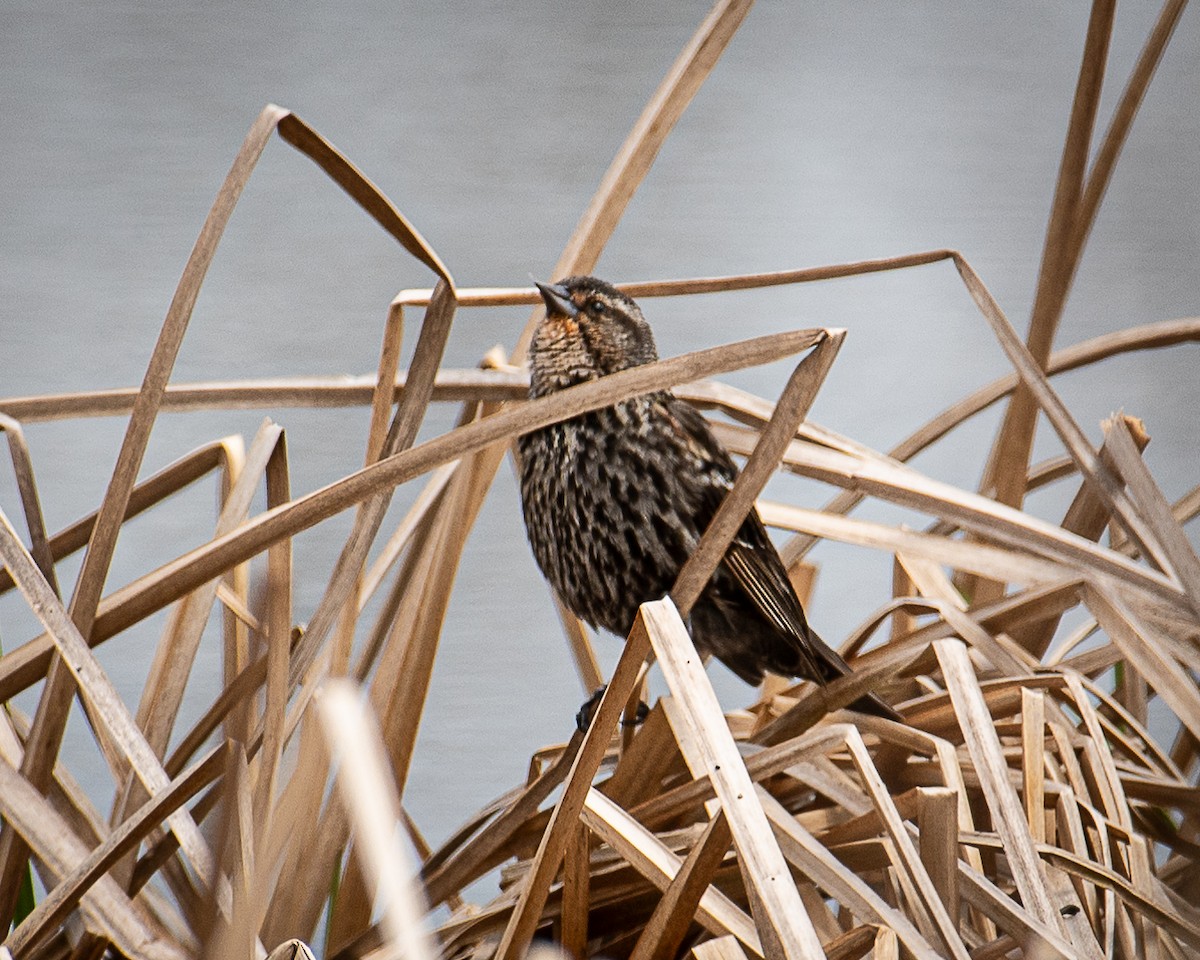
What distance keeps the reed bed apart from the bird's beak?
0.5 inches

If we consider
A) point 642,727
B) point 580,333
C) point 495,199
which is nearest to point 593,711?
point 642,727

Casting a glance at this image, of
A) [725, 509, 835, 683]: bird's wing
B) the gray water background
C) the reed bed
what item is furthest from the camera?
the gray water background

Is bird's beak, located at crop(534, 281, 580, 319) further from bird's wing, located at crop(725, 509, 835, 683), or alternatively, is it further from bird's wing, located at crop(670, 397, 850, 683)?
bird's wing, located at crop(725, 509, 835, 683)

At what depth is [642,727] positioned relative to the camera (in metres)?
0.71

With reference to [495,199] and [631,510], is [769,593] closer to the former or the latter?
[631,510]

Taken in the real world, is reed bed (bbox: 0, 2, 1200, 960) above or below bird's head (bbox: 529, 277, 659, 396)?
below

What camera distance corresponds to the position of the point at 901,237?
1.32 metres

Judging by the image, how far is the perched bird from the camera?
2.64 feet

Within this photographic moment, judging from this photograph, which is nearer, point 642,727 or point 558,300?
point 642,727

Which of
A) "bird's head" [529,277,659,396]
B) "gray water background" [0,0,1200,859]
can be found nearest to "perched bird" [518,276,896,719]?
"bird's head" [529,277,659,396]

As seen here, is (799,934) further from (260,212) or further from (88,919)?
(260,212)

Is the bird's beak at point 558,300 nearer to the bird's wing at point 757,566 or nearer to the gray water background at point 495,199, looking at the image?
the bird's wing at point 757,566

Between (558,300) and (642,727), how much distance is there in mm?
A: 324

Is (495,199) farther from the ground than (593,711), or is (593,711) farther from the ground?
(495,199)
